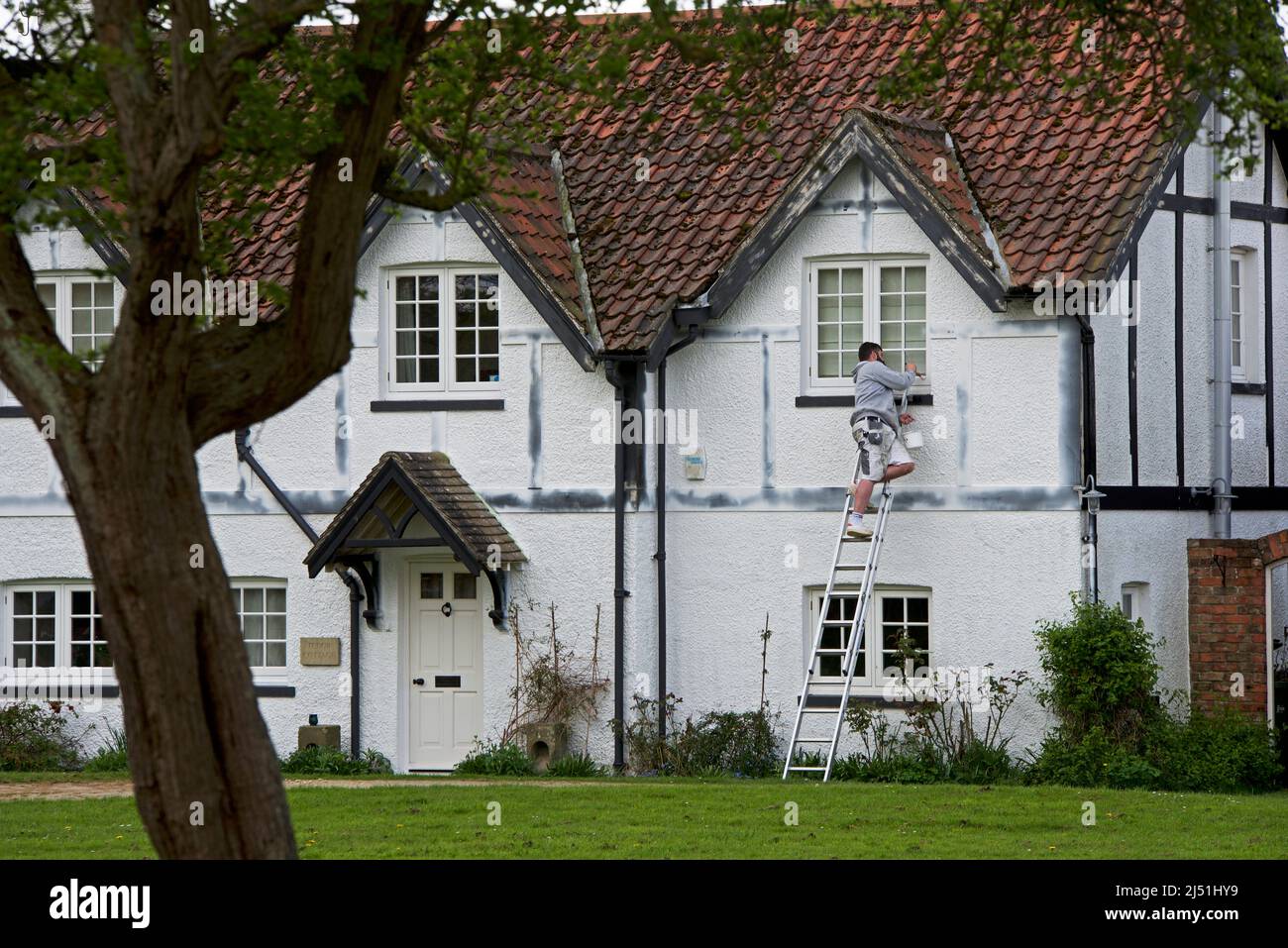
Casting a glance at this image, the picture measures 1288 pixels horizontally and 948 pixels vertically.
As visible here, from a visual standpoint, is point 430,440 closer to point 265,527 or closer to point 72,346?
point 265,527

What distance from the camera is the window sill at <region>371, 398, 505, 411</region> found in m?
21.2

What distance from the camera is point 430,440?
70.1 feet

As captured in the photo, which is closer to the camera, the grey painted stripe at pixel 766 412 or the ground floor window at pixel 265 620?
the grey painted stripe at pixel 766 412

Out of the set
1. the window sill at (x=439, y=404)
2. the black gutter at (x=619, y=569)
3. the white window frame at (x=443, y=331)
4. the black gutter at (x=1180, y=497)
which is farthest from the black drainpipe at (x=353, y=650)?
the black gutter at (x=1180, y=497)

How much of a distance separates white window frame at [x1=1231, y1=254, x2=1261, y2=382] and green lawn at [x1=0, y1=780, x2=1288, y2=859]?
5.76 metres

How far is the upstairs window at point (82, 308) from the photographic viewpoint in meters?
22.3

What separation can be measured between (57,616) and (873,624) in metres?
8.97

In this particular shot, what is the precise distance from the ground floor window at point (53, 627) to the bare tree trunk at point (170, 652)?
1370 centimetres

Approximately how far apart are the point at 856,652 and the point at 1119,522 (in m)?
2.92

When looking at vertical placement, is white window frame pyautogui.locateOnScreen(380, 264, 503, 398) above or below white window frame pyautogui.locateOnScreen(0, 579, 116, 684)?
above

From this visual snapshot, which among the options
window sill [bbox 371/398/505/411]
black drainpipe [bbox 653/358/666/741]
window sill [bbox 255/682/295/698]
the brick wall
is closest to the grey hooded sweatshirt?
black drainpipe [bbox 653/358/666/741]

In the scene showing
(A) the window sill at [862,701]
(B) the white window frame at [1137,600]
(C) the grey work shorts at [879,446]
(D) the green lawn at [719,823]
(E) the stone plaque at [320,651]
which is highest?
(C) the grey work shorts at [879,446]

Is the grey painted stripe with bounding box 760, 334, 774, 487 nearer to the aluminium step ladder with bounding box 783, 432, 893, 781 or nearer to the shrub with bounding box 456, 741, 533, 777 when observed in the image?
the aluminium step ladder with bounding box 783, 432, 893, 781

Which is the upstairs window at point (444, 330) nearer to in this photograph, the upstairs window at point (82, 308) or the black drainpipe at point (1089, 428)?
the upstairs window at point (82, 308)
